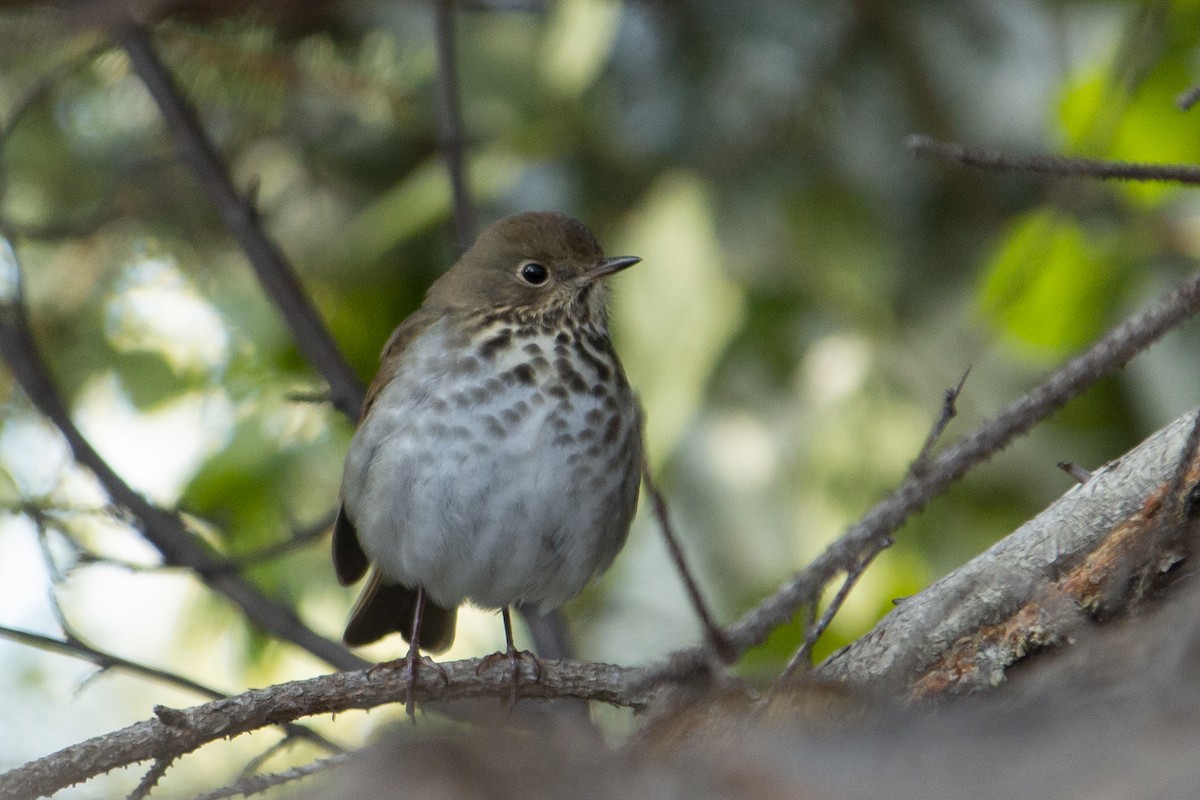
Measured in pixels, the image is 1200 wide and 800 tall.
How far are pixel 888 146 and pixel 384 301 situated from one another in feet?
4.93

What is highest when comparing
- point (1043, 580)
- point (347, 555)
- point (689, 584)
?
point (347, 555)

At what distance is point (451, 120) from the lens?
3.06 meters

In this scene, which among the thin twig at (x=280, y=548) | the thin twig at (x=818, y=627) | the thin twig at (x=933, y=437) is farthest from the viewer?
the thin twig at (x=280, y=548)

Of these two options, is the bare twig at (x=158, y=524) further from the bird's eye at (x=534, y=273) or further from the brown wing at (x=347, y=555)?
the bird's eye at (x=534, y=273)

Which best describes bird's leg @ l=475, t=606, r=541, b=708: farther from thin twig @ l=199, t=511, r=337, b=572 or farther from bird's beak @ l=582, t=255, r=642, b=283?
bird's beak @ l=582, t=255, r=642, b=283

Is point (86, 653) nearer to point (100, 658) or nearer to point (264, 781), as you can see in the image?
point (100, 658)

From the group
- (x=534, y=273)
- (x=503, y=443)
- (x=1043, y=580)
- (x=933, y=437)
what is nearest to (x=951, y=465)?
(x=933, y=437)

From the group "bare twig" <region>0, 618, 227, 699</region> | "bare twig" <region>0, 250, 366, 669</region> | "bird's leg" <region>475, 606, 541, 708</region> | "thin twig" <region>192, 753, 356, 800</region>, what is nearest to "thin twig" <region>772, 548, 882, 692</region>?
"bird's leg" <region>475, 606, 541, 708</region>

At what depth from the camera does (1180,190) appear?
3.02m

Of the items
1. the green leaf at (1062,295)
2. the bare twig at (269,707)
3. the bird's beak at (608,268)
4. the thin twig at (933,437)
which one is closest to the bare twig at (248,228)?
the bird's beak at (608,268)

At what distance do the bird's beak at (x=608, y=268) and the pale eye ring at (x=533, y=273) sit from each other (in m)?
0.09

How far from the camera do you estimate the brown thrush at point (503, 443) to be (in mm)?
2605

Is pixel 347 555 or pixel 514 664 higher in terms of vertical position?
pixel 347 555

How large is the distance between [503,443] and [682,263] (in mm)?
1147
